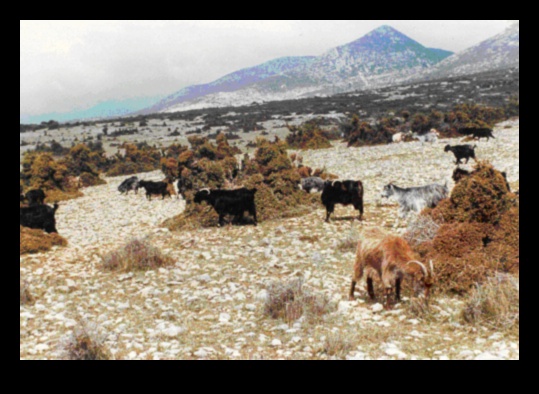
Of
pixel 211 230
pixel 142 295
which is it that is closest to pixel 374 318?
pixel 142 295

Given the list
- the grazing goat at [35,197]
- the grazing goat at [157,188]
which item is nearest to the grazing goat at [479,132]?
the grazing goat at [157,188]

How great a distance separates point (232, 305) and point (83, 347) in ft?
8.47

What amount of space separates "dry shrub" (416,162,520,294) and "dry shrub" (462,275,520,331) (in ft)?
1.61

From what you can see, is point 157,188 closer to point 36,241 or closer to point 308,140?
point 36,241

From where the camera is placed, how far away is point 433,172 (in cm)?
1961

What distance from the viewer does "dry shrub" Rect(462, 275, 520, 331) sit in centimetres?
581

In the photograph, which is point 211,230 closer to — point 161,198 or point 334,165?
point 161,198

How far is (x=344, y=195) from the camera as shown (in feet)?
43.7

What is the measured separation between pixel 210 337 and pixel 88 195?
21156 millimetres

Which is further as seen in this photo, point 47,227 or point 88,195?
point 88,195

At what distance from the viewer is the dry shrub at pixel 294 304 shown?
662 cm

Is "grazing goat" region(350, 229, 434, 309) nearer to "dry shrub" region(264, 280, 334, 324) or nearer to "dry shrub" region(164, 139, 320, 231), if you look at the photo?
"dry shrub" region(264, 280, 334, 324)

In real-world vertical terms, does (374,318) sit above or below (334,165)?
below

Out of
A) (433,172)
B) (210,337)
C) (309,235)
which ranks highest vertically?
(433,172)
